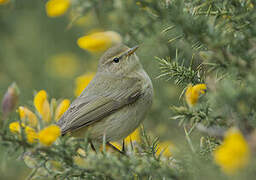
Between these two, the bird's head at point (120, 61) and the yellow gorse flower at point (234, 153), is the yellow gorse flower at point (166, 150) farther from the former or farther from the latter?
the bird's head at point (120, 61)

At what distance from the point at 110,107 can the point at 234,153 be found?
2588 mm

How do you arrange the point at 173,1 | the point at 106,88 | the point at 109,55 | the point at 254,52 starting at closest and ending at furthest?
the point at 254,52 → the point at 173,1 → the point at 106,88 → the point at 109,55

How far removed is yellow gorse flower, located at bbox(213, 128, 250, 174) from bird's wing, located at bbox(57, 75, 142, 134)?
2.35 metres

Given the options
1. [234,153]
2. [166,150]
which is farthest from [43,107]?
[234,153]

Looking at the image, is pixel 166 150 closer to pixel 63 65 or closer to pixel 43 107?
pixel 43 107

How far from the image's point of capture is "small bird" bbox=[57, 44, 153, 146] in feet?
11.5

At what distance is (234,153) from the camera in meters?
1.22

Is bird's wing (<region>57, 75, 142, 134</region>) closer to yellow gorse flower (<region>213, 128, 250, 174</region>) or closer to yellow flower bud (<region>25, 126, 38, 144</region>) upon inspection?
yellow flower bud (<region>25, 126, 38, 144</region>)

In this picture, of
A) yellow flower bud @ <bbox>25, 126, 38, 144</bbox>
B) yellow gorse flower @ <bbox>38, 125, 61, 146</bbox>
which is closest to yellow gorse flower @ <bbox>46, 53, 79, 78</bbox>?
yellow flower bud @ <bbox>25, 126, 38, 144</bbox>

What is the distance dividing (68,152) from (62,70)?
4.38 m

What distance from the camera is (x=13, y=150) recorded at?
1.75m

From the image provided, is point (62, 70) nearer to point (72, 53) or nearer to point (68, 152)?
point (72, 53)

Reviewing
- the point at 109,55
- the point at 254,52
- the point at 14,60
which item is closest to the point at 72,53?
the point at 14,60

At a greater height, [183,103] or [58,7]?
[58,7]
